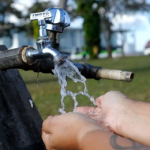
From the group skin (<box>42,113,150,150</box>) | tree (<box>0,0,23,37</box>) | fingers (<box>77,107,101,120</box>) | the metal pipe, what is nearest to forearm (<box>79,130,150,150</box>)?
skin (<box>42,113,150,150</box>)

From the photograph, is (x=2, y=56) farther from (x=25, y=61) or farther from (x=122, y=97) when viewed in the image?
(x=122, y=97)

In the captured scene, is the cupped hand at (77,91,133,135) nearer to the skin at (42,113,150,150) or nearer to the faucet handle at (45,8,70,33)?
the skin at (42,113,150,150)

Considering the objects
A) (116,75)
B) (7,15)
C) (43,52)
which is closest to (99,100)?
(116,75)

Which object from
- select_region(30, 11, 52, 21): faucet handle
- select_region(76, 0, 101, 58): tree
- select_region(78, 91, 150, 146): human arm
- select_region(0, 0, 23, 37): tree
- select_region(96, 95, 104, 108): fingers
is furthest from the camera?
select_region(0, 0, 23, 37): tree

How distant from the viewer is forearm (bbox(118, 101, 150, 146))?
0.93 meters

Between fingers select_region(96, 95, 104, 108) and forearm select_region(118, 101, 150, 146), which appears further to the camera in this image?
fingers select_region(96, 95, 104, 108)

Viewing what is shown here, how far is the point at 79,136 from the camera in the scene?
0.91m

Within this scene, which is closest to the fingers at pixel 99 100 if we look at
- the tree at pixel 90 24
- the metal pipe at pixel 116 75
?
the metal pipe at pixel 116 75

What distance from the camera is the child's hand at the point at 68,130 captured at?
0.92m

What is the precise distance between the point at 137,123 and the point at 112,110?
0.13m

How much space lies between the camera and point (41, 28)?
1111 mm

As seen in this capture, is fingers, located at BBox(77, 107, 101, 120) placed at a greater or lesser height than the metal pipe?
lesser

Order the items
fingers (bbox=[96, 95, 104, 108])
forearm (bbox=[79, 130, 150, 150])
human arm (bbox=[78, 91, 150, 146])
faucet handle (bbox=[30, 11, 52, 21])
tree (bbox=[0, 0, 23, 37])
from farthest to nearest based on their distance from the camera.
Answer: tree (bbox=[0, 0, 23, 37])
fingers (bbox=[96, 95, 104, 108])
faucet handle (bbox=[30, 11, 52, 21])
human arm (bbox=[78, 91, 150, 146])
forearm (bbox=[79, 130, 150, 150])

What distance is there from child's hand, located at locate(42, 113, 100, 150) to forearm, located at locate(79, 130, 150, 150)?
3 centimetres
